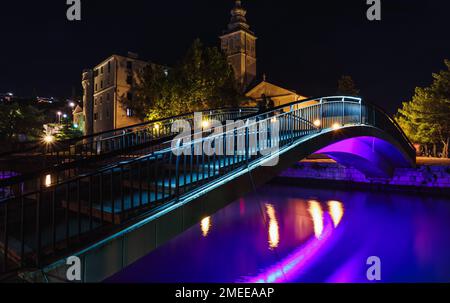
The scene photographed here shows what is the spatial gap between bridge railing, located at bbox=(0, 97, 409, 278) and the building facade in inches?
1461

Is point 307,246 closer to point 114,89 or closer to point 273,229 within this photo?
point 273,229

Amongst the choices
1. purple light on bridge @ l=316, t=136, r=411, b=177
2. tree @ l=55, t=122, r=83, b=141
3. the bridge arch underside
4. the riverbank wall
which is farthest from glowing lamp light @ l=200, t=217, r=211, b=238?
tree @ l=55, t=122, r=83, b=141

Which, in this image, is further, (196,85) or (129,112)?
(129,112)

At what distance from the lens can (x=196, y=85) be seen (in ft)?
104

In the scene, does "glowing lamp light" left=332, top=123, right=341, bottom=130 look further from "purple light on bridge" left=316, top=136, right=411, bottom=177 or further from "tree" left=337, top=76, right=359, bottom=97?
"tree" left=337, top=76, right=359, bottom=97

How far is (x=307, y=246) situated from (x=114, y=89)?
127 feet

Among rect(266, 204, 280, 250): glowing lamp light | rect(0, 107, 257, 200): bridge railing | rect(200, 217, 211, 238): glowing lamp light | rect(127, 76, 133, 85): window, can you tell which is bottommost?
rect(266, 204, 280, 250): glowing lamp light

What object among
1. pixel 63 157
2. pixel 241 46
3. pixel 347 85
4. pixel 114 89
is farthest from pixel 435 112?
pixel 114 89

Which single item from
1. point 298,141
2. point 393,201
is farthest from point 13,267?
point 393,201

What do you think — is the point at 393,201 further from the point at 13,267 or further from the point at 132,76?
the point at 132,76

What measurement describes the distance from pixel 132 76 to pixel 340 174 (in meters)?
33.0

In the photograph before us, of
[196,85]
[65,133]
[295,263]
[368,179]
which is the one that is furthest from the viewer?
[65,133]

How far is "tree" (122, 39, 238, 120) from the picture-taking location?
31.6 metres

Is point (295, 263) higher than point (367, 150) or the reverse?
the reverse
